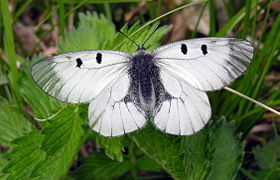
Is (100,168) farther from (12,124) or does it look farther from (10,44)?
(10,44)

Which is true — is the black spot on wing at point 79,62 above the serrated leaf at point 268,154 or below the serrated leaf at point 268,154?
above

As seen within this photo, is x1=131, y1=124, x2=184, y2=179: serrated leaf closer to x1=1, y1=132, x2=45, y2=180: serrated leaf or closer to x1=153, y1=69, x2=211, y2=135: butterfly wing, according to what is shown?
x1=153, y1=69, x2=211, y2=135: butterfly wing

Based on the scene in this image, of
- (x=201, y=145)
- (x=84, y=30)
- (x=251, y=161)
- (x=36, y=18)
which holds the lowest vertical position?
(x=251, y=161)

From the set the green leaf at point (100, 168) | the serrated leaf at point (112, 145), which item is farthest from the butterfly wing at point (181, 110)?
the green leaf at point (100, 168)

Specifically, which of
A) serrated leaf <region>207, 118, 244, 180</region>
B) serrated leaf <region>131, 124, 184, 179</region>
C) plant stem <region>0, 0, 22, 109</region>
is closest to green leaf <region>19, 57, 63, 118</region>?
plant stem <region>0, 0, 22, 109</region>

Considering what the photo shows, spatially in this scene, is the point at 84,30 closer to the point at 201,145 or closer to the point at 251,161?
the point at 201,145

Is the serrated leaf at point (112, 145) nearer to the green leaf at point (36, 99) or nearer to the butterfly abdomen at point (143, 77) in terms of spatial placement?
the butterfly abdomen at point (143, 77)

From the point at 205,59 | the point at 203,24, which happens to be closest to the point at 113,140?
the point at 205,59
